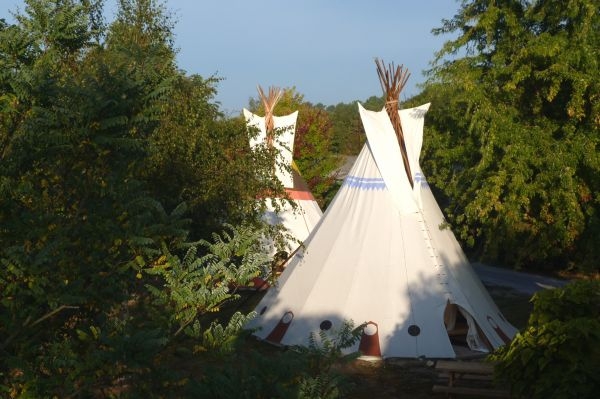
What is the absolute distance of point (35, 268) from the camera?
13.6 feet

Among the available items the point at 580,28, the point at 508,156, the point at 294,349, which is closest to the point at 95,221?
the point at 294,349

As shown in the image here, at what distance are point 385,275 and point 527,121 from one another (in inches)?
285

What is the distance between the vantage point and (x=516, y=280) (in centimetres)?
2889

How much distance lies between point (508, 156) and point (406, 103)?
19542 mm

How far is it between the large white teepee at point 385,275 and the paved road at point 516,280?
35.0 feet

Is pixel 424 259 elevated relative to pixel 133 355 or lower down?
lower down

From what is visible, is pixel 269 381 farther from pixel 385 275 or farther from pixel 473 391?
pixel 385 275

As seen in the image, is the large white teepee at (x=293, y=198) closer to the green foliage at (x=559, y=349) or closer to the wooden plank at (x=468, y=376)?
the wooden plank at (x=468, y=376)

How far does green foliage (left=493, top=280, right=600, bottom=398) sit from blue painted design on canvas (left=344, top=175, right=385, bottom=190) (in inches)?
272

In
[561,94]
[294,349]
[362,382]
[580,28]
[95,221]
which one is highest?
[580,28]

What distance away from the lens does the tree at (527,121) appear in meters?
17.6

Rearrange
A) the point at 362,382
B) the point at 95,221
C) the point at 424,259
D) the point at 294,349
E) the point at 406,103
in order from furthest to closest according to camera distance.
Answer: the point at 406,103, the point at 424,259, the point at 362,382, the point at 294,349, the point at 95,221

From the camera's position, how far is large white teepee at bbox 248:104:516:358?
45.2 ft

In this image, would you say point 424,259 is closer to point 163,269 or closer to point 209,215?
point 209,215
